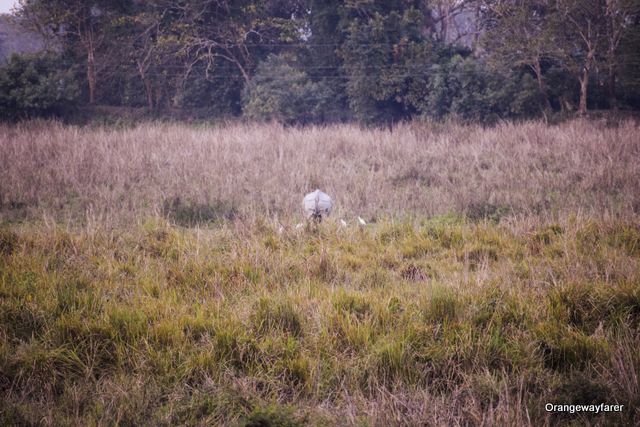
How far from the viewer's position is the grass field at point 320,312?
285cm

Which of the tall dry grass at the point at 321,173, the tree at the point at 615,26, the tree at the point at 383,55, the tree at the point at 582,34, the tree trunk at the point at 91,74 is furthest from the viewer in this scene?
the tree trunk at the point at 91,74

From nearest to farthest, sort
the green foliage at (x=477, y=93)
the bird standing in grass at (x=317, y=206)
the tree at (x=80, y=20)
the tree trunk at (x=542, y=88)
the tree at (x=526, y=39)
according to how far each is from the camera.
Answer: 1. the bird standing in grass at (x=317, y=206)
2. the tree at (x=526, y=39)
3. the tree trunk at (x=542, y=88)
4. the green foliage at (x=477, y=93)
5. the tree at (x=80, y=20)

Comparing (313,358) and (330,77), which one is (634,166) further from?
(330,77)

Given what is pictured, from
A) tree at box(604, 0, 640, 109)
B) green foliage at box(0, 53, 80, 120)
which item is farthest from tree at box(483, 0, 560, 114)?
green foliage at box(0, 53, 80, 120)

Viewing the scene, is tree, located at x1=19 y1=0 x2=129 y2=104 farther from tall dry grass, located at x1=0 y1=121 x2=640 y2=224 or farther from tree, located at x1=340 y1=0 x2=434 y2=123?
tree, located at x1=340 y1=0 x2=434 y2=123

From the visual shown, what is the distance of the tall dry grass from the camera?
7945 mm

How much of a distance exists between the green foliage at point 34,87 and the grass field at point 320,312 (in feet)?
45.2

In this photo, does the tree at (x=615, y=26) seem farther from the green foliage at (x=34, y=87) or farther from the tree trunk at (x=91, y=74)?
the tree trunk at (x=91, y=74)

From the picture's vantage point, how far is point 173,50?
2323cm

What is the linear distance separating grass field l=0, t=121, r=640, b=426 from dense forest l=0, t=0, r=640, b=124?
1134 centimetres

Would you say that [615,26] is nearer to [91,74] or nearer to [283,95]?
[283,95]

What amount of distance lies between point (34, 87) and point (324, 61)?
12795mm

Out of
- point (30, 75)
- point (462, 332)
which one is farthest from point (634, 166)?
point (30, 75)

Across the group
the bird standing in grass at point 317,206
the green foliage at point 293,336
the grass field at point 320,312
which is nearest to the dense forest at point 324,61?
the grass field at point 320,312
